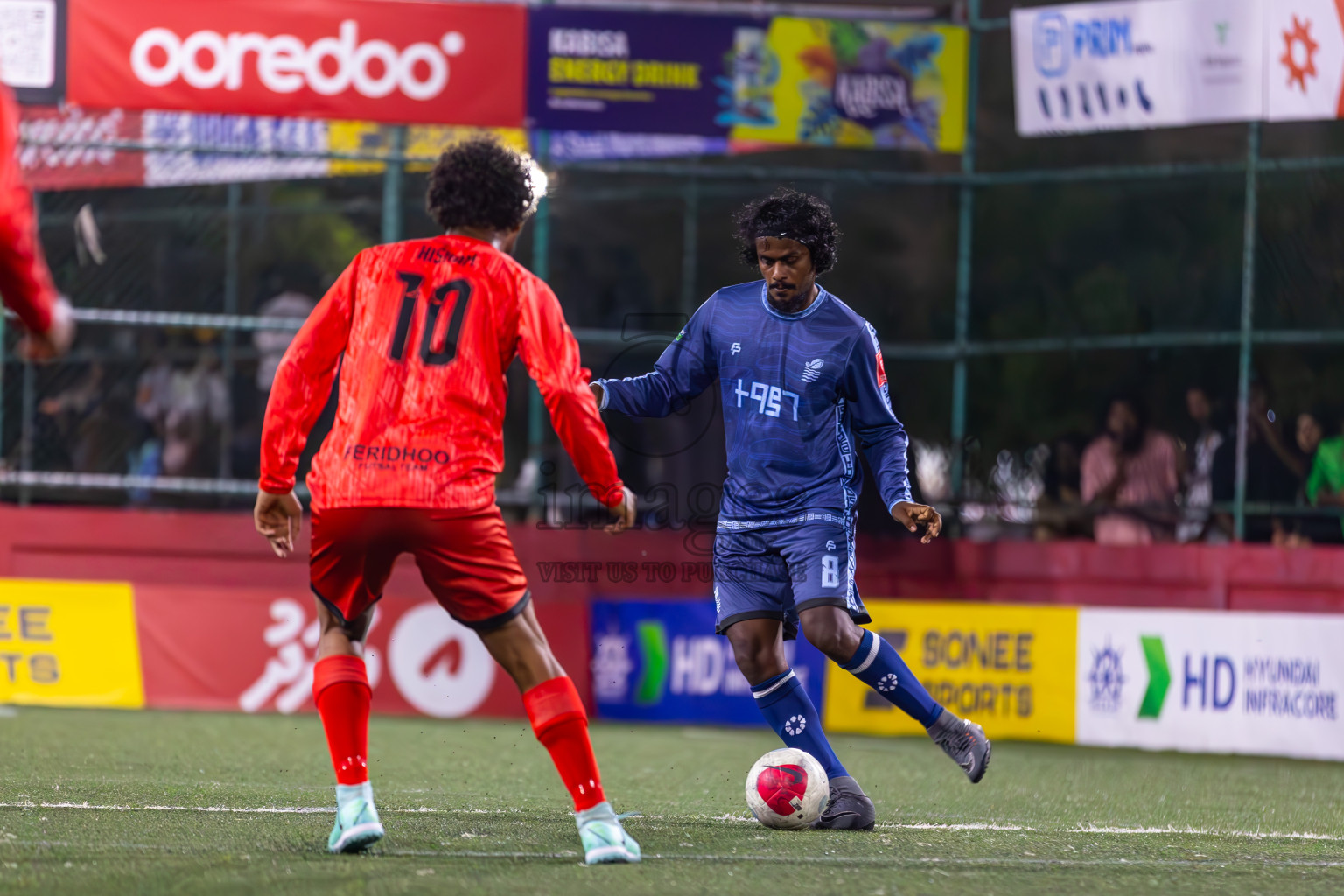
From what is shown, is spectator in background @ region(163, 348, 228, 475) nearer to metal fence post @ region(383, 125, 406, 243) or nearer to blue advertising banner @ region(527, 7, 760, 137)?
metal fence post @ region(383, 125, 406, 243)

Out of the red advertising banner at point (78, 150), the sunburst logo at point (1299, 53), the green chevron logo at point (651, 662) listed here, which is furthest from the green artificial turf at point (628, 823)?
the sunburst logo at point (1299, 53)

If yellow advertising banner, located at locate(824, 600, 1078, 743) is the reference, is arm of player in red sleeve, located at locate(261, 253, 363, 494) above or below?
above

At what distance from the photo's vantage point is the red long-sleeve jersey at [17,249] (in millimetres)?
3994

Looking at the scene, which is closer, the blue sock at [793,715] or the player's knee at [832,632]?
the player's knee at [832,632]

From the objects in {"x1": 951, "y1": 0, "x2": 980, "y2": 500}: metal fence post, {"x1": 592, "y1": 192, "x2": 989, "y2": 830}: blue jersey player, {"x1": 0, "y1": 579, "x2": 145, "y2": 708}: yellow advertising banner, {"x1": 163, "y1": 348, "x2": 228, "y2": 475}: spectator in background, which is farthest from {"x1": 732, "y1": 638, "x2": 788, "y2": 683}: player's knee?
{"x1": 163, "y1": 348, "x2": 228, "y2": 475}: spectator in background

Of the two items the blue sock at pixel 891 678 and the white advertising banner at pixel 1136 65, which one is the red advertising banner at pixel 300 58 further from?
the blue sock at pixel 891 678

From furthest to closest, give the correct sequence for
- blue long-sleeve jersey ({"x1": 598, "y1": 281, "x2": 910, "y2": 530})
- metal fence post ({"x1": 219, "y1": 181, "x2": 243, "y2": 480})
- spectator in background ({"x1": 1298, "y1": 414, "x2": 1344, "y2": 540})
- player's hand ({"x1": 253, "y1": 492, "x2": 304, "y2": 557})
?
metal fence post ({"x1": 219, "y1": 181, "x2": 243, "y2": 480})
spectator in background ({"x1": 1298, "y1": 414, "x2": 1344, "y2": 540})
blue long-sleeve jersey ({"x1": 598, "y1": 281, "x2": 910, "y2": 530})
player's hand ({"x1": 253, "y1": 492, "x2": 304, "y2": 557})

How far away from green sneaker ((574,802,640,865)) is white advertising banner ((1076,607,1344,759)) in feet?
22.7

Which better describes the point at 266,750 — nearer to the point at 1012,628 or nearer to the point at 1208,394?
the point at 1012,628

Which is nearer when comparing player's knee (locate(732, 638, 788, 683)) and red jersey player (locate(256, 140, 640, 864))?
red jersey player (locate(256, 140, 640, 864))

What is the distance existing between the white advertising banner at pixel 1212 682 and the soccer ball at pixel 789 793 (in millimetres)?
5582

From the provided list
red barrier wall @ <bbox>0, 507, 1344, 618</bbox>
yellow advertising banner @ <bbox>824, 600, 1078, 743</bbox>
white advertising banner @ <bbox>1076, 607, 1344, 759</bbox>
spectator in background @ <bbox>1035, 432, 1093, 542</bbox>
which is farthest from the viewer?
spectator in background @ <bbox>1035, 432, 1093, 542</bbox>

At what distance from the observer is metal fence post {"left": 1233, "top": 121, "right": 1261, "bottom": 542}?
1109 centimetres

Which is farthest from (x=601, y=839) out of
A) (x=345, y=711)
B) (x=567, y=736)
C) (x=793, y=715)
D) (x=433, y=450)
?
(x=793, y=715)
